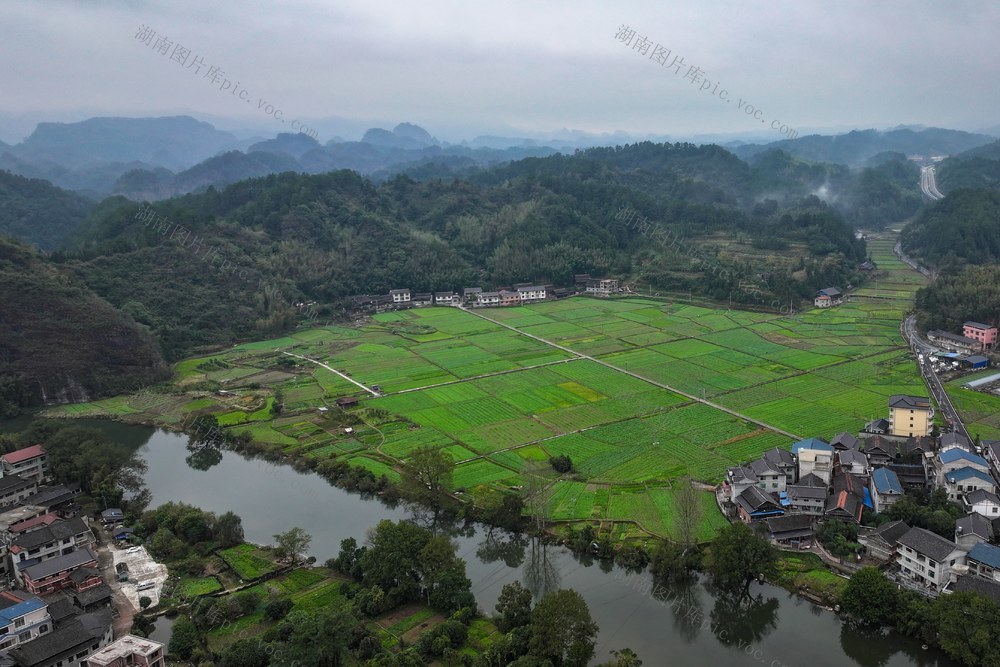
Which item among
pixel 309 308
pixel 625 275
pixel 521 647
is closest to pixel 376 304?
pixel 309 308

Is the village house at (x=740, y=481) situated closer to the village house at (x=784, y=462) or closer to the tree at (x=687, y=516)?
the village house at (x=784, y=462)

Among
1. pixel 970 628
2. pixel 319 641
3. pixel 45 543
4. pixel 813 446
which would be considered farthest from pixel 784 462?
pixel 45 543

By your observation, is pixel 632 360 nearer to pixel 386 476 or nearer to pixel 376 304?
pixel 386 476

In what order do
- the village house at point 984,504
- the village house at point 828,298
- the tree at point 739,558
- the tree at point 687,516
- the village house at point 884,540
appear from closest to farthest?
the tree at point 739,558 < the village house at point 884,540 < the tree at point 687,516 < the village house at point 984,504 < the village house at point 828,298

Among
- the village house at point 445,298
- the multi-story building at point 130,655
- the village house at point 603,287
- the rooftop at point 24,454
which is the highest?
the village house at point 603,287

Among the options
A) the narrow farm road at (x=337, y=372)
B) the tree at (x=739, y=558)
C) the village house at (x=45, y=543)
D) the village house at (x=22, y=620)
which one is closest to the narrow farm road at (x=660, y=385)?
the tree at (x=739, y=558)

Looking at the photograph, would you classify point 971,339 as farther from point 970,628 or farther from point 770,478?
point 970,628

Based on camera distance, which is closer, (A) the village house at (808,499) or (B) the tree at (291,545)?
(B) the tree at (291,545)
